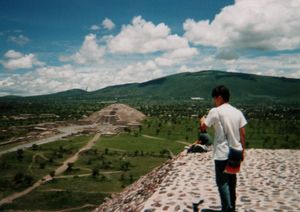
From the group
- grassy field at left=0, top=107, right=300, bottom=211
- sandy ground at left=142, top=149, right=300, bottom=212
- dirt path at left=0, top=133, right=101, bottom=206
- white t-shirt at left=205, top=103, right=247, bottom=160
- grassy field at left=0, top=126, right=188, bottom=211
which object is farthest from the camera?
grassy field at left=0, top=107, right=300, bottom=211

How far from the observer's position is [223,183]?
7.99 m

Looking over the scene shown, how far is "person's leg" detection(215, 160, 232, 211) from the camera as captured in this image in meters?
7.86

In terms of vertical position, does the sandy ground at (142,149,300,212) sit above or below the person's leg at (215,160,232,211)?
below

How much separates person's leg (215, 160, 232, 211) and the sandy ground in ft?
5.07

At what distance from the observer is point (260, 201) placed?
34.2 feet

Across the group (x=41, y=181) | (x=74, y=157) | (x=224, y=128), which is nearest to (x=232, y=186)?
(x=224, y=128)

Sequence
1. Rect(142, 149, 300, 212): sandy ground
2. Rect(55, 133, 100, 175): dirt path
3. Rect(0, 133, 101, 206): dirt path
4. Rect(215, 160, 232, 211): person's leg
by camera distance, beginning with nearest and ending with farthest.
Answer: Rect(215, 160, 232, 211): person's leg, Rect(142, 149, 300, 212): sandy ground, Rect(0, 133, 101, 206): dirt path, Rect(55, 133, 100, 175): dirt path

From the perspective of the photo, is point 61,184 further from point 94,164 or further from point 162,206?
point 162,206

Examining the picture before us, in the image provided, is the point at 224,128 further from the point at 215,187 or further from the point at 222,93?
the point at 215,187

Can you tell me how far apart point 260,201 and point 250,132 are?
74067 mm

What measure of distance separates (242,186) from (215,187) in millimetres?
1082

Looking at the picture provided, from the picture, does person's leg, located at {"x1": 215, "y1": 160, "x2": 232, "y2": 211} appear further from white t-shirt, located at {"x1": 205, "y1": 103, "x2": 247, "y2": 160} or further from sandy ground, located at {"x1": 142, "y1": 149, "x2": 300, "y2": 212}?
sandy ground, located at {"x1": 142, "y1": 149, "x2": 300, "y2": 212}

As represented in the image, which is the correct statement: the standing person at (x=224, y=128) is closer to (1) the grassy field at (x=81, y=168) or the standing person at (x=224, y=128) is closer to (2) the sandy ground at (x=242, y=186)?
(2) the sandy ground at (x=242, y=186)

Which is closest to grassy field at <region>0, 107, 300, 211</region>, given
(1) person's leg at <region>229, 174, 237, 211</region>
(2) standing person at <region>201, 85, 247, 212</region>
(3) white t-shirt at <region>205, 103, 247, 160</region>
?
(1) person's leg at <region>229, 174, 237, 211</region>
